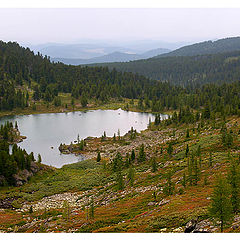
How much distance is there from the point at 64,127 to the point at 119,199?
95.1 metres

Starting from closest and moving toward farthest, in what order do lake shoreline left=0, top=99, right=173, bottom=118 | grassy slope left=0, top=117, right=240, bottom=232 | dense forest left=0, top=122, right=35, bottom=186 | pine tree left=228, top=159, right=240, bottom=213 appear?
pine tree left=228, top=159, right=240, bottom=213
grassy slope left=0, top=117, right=240, bottom=232
dense forest left=0, top=122, right=35, bottom=186
lake shoreline left=0, top=99, right=173, bottom=118

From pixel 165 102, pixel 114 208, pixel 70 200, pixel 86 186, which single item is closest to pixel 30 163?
pixel 86 186

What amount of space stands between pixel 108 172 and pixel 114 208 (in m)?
28.7

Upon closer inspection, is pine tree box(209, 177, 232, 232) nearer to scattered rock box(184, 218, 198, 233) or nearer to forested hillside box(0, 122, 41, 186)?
scattered rock box(184, 218, 198, 233)

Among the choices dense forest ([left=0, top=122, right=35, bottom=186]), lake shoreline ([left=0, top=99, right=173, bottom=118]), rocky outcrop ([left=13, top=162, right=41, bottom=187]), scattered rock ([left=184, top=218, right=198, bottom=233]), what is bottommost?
rocky outcrop ([left=13, top=162, right=41, bottom=187])

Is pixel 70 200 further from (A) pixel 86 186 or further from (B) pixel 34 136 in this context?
(B) pixel 34 136

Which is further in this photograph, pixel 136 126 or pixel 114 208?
pixel 136 126

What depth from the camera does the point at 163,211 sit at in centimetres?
2903

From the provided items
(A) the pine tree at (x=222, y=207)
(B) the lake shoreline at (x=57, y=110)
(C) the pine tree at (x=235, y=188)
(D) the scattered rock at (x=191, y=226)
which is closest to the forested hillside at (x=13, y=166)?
(D) the scattered rock at (x=191, y=226)

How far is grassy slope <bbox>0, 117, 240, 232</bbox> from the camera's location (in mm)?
27005

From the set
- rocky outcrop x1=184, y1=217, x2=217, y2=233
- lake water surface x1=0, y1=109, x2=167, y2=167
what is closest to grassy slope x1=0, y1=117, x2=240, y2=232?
rocky outcrop x1=184, y1=217, x2=217, y2=233

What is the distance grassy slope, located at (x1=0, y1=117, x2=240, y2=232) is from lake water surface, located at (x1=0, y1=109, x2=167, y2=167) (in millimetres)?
24792

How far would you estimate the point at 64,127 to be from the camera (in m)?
132

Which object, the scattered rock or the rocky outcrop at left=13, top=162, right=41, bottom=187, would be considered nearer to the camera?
the scattered rock
